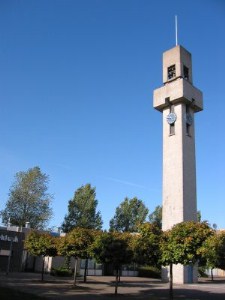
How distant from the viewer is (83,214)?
7094 centimetres

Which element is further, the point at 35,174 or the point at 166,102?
the point at 35,174

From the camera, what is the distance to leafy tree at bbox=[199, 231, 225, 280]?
21844 mm

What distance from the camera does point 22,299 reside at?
67.8 ft

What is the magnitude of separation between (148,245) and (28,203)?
142 ft

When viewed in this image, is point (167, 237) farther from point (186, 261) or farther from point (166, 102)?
point (166, 102)

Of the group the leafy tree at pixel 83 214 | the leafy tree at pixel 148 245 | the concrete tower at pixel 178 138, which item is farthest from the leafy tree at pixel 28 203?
the leafy tree at pixel 148 245

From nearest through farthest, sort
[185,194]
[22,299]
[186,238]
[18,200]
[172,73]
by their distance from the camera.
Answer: [22,299]
[186,238]
[185,194]
[172,73]
[18,200]

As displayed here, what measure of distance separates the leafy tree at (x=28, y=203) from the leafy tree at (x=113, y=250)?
37084 millimetres

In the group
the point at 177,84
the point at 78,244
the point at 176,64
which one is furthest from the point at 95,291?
the point at 176,64

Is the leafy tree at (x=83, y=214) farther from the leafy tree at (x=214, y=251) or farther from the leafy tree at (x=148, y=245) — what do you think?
the leafy tree at (x=214, y=251)

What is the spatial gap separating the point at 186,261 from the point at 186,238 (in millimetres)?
1434

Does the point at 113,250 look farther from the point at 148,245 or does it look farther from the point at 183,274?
the point at 183,274

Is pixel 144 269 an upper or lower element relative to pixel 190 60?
lower

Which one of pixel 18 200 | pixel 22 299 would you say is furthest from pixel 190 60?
pixel 22 299
